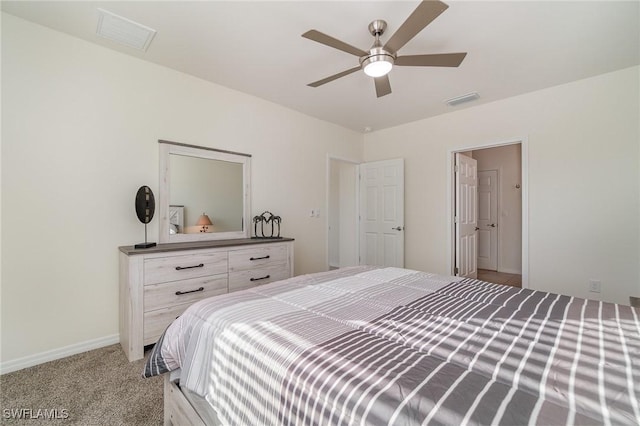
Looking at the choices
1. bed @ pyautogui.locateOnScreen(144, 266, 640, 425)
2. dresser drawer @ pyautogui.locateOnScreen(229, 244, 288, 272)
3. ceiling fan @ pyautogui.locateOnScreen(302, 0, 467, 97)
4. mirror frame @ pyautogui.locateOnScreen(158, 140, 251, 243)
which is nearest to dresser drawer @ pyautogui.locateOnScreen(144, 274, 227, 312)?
dresser drawer @ pyautogui.locateOnScreen(229, 244, 288, 272)

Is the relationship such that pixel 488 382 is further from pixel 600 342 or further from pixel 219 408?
pixel 219 408

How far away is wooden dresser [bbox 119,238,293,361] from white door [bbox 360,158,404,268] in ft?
7.83

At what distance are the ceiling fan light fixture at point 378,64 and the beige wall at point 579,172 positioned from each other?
234 centimetres

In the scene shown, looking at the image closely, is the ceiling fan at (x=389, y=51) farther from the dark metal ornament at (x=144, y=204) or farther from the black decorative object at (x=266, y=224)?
the black decorative object at (x=266, y=224)

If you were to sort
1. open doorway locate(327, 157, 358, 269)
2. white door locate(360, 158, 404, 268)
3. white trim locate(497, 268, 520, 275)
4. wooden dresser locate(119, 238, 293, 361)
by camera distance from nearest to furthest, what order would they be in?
wooden dresser locate(119, 238, 293, 361), white door locate(360, 158, 404, 268), open doorway locate(327, 157, 358, 269), white trim locate(497, 268, 520, 275)

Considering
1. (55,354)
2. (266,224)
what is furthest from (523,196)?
(55,354)

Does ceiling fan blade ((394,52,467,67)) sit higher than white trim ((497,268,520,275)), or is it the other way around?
ceiling fan blade ((394,52,467,67))

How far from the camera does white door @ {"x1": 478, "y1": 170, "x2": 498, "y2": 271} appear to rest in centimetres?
537

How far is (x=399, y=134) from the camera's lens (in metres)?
4.48

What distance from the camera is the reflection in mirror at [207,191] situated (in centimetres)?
282

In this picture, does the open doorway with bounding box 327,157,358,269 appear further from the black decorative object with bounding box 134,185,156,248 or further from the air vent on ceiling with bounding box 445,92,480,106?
the black decorative object with bounding box 134,185,156,248

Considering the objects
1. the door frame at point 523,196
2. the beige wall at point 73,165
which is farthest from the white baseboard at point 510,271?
the beige wall at point 73,165

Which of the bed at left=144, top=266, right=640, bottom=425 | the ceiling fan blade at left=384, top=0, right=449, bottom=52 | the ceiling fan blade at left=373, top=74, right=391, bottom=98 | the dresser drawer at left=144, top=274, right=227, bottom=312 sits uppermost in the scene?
the ceiling fan blade at left=384, top=0, right=449, bottom=52

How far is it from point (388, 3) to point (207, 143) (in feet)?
7.08
